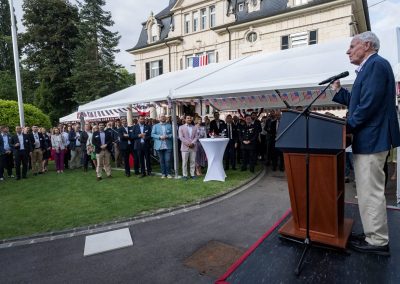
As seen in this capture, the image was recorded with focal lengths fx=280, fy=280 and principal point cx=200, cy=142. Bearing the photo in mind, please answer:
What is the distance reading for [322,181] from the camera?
261 cm

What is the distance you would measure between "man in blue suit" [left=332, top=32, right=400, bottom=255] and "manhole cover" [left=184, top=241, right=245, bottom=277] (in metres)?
1.46

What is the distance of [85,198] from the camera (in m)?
6.56

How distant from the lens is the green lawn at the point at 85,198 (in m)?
5.06

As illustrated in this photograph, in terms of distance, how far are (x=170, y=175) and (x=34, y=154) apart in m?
5.54

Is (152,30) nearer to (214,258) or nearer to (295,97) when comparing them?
(295,97)

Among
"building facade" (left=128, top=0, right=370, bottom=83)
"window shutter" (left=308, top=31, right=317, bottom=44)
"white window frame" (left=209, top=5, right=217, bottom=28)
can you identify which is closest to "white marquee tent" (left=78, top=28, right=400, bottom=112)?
"building facade" (left=128, top=0, right=370, bottom=83)

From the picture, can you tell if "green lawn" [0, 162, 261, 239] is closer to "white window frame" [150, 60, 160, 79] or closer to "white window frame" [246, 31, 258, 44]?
"white window frame" [246, 31, 258, 44]

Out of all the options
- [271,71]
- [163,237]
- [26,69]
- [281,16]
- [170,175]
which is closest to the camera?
[163,237]

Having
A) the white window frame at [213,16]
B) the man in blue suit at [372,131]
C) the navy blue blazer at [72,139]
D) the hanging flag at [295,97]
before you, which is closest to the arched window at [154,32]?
the white window frame at [213,16]

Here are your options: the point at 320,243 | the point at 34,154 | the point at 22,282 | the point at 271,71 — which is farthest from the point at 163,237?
the point at 34,154

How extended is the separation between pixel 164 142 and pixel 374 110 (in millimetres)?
6253

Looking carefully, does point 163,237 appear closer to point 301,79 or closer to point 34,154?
point 301,79

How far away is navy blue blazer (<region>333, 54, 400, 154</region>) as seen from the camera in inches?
96.8

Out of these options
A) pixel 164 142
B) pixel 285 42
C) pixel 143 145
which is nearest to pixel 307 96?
pixel 164 142
